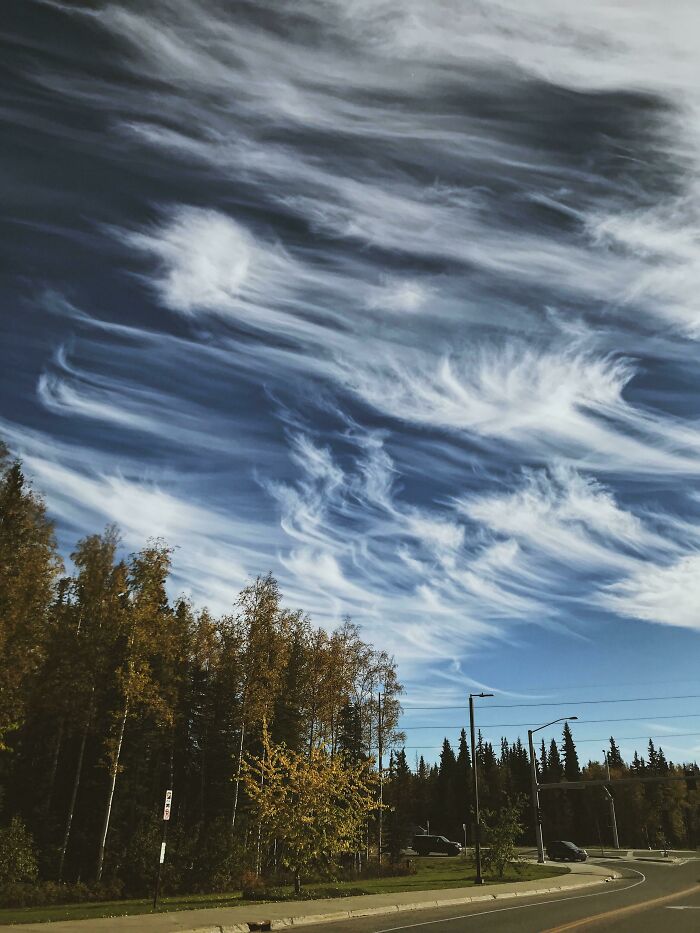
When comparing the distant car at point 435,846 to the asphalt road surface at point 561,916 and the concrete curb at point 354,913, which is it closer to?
the concrete curb at point 354,913

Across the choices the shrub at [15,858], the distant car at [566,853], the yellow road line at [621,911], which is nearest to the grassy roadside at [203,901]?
the shrub at [15,858]

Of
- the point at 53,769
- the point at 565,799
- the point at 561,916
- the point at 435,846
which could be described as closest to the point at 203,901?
the point at 561,916

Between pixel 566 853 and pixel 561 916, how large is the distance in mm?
50551

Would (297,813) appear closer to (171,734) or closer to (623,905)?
(623,905)

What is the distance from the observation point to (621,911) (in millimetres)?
22078

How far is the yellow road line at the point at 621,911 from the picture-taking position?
56.6ft

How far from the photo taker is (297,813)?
24.4 m

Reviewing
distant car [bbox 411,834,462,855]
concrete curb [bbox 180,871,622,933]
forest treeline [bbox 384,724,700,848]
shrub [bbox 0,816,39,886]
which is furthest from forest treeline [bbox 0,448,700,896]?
forest treeline [bbox 384,724,700,848]

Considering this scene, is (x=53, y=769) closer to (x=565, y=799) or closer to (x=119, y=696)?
(x=119, y=696)

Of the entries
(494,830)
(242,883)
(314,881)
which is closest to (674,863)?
(494,830)

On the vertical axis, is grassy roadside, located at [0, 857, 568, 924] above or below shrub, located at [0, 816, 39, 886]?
below

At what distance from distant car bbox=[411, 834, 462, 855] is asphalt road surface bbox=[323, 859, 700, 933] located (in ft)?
159

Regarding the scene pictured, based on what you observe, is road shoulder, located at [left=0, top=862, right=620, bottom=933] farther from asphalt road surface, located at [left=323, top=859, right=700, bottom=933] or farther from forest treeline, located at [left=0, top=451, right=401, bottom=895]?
forest treeline, located at [left=0, top=451, right=401, bottom=895]

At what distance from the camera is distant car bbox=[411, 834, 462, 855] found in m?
74.4
